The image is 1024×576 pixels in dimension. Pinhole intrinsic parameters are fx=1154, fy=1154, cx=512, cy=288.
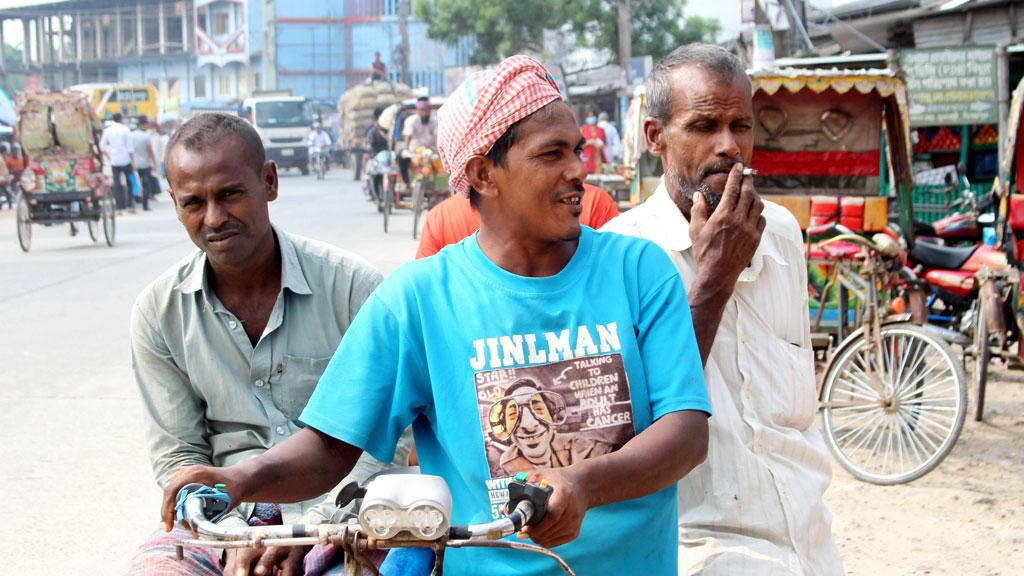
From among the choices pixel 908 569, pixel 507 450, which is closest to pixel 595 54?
pixel 908 569

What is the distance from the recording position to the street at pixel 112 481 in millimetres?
4688

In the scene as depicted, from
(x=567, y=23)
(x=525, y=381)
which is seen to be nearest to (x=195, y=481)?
(x=525, y=381)

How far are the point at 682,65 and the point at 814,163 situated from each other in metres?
6.07

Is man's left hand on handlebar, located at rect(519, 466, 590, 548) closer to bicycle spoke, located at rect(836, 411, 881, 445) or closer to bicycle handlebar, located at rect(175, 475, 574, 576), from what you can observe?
bicycle handlebar, located at rect(175, 475, 574, 576)

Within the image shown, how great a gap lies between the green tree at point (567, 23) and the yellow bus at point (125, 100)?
12.1 metres

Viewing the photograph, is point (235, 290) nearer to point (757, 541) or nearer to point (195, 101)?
point (757, 541)

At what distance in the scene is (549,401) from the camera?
1.93 metres

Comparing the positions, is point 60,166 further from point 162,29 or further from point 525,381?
point 162,29

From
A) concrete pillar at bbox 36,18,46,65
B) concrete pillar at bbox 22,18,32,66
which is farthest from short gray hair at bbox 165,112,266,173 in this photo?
concrete pillar at bbox 22,18,32,66

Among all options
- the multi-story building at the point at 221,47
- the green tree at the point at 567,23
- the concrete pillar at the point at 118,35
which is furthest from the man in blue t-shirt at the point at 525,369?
the concrete pillar at the point at 118,35

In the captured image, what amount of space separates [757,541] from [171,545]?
1.23m

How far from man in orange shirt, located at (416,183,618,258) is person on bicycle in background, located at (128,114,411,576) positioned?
3.64 feet

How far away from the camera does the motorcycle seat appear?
7.25 meters

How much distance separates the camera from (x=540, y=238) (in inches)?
81.0
